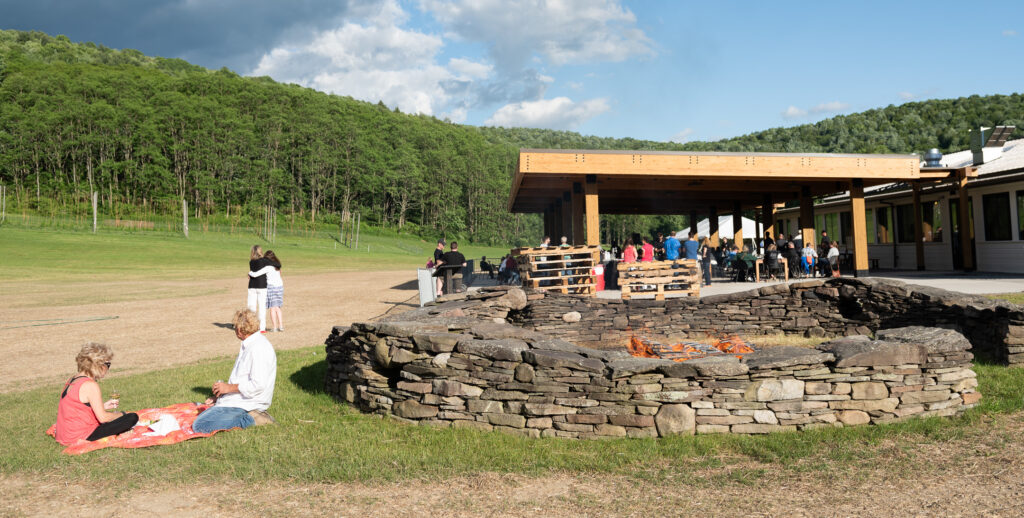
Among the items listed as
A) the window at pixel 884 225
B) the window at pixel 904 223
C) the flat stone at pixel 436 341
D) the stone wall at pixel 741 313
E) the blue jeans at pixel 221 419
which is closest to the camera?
the blue jeans at pixel 221 419

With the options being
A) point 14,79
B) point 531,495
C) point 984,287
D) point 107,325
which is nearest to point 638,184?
point 984,287

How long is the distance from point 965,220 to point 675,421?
18499mm

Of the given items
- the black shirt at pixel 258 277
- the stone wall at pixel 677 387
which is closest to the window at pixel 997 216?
the stone wall at pixel 677 387

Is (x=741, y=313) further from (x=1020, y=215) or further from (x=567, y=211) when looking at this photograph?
Result: (x=1020, y=215)

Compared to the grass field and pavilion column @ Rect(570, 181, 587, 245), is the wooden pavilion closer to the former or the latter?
pavilion column @ Rect(570, 181, 587, 245)

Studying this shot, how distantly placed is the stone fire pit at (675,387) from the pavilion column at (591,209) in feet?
35.9

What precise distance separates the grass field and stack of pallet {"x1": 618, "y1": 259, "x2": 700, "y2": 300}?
2641cm

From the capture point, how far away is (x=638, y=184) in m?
19.5

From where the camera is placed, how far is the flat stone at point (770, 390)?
4844 mm

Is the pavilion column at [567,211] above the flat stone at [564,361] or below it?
above

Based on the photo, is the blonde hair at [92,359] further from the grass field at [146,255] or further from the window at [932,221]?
the grass field at [146,255]

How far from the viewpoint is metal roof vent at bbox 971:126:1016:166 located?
20.9m

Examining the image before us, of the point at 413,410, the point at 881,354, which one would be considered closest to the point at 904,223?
the point at 881,354

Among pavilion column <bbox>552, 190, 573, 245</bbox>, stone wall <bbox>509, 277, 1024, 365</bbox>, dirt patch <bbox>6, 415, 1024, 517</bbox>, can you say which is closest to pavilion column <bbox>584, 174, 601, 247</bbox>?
pavilion column <bbox>552, 190, 573, 245</bbox>
